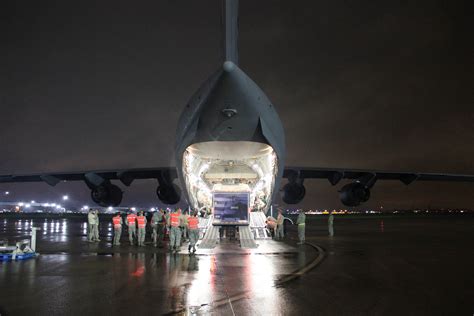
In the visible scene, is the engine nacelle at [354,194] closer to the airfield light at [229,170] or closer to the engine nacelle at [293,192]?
the engine nacelle at [293,192]

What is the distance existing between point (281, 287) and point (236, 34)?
6.54 metres

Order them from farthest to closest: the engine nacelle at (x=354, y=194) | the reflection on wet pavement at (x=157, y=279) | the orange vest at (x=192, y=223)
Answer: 1. the engine nacelle at (x=354, y=194)
2. the orange vest at (x=192, y=223)
3. the reflection on wet pavement at (x=157, y=279)

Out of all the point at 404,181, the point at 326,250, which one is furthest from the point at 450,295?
the point at 404,181

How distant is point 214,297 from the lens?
5922 millimetres

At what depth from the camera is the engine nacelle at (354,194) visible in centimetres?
2209

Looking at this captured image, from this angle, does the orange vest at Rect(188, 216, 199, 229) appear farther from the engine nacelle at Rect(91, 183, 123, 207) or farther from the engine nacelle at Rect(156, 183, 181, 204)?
the engine nacelle at Rect(156, 183, 181, 204)

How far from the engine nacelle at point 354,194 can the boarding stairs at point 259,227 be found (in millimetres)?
6273

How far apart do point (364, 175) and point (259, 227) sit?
9.68 metres

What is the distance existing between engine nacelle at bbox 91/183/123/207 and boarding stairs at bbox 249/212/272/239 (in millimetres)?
7605

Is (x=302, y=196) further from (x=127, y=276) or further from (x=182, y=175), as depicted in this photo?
(x=127, y=276)

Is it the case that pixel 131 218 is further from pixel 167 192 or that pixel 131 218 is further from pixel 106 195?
pixel 167 192

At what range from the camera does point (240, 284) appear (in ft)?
22.9

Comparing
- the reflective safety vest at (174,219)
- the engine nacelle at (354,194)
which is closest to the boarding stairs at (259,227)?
the reflective safety vest at (174,219)

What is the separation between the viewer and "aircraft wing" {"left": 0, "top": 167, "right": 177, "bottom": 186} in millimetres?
21609
